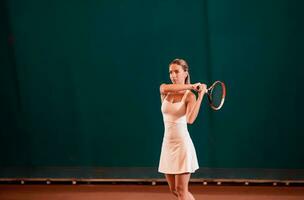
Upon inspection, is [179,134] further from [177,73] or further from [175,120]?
[177,73]

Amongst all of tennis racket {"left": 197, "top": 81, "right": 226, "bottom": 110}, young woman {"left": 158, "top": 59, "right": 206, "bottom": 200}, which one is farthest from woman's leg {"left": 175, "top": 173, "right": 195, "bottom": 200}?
tennis racket {"left": 197, "top": 81, "right": 226, "bottom": 110}

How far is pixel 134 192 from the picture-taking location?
5.29 metres

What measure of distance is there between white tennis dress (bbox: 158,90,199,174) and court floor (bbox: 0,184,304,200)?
128cm

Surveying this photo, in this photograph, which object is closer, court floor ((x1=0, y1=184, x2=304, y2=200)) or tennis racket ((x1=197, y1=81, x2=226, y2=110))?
tennis racket ((x1=197, y1=81, x2=226, y2=110))

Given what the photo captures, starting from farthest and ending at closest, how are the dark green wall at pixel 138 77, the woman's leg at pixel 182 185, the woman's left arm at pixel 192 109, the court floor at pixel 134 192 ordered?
the dark green wall at pixel 138 77
the court floor at pixel 134 192
the woman's leg at pixel 182 185
the woman's left arm at pixel 192 109

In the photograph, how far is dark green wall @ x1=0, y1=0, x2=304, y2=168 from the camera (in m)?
5.23

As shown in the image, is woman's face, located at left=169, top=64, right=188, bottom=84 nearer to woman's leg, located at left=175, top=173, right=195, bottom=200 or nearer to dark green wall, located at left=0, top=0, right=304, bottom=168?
woman's leg, located at left=175, top=173, right=195, bottom=200

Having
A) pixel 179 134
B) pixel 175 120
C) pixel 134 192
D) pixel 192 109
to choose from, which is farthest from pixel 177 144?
pixel 134 192

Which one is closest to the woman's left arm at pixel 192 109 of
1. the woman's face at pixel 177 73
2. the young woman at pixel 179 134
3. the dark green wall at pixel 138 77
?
the young woman at pixel 179 134

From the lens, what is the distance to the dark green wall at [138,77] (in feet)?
17.2

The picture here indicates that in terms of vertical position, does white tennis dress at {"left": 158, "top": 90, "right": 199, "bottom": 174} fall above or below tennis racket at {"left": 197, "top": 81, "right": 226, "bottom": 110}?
below

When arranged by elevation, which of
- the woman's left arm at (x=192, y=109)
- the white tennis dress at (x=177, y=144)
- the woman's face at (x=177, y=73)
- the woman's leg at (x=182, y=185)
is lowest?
the woman's leg at (x=182, y=185)

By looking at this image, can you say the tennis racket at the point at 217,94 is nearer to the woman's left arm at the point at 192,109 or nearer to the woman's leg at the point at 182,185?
the woman's left arm at the point at 192,109

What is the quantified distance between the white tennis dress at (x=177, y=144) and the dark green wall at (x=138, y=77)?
166 centimetres
